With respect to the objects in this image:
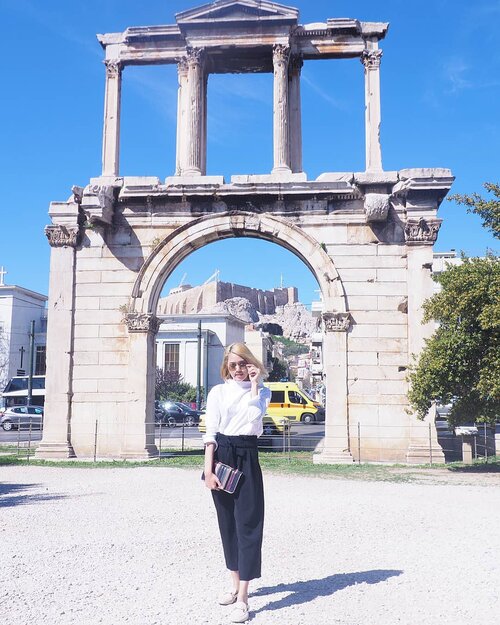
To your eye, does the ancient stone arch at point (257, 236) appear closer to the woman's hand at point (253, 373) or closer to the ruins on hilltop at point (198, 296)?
the woman's hand at point (253, 373)

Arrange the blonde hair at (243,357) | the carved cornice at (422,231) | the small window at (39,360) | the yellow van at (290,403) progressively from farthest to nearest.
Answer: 1. the small window at (39,360)
2. the yellow van at (290,403)
3. the carved cornice at (422,231)
4. the blonde hair at (243,357)

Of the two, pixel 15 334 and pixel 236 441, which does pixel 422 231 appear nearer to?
pixel 236 441

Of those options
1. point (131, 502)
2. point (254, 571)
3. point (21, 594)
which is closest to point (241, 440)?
point (254, 571)

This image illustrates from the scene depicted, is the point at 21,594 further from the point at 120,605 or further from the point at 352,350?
the point at 352,350

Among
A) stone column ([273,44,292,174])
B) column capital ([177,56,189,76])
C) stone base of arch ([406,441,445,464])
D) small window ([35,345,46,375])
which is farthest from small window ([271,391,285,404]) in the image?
small window ([35,345,46,375])

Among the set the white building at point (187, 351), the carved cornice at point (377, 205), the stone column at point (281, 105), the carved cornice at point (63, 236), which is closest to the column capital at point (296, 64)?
the stone column at point (281, 105)

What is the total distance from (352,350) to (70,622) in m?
11.9

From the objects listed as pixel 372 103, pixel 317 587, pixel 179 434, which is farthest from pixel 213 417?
pixel 179 434

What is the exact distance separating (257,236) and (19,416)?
2009cm

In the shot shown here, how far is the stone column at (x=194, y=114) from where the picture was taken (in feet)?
55.4

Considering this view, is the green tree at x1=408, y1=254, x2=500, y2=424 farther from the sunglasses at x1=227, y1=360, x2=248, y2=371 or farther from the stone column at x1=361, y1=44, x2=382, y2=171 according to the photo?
the sunglasses at x1=227, y1=360, x2=248, y2=371

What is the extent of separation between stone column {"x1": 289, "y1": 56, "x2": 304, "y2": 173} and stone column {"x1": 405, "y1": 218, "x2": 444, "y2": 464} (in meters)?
3.70

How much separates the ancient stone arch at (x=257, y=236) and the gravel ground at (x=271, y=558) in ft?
17.2

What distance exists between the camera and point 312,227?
16.2 m
